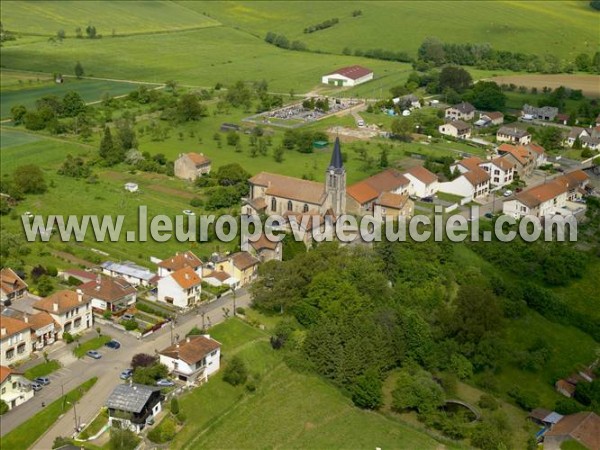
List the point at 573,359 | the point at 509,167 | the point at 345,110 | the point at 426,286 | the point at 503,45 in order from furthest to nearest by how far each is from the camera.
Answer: the point at 503,45 → the point at 345,110 → the point at 509,167 → the point at 426,286 → the point at 573,359

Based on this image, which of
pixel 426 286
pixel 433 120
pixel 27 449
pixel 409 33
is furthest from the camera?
pixel 409 33

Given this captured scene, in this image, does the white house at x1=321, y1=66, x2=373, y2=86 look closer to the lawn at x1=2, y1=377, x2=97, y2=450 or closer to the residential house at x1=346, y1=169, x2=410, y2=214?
the residential house at x1=346, y1=169, x2=410, y2=214

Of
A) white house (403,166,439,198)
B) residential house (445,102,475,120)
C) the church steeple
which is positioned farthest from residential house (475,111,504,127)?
the church steeple

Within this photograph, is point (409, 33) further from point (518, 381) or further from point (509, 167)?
point (518, 381)

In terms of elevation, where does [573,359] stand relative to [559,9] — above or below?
below

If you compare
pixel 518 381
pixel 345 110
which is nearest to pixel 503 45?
pixel 345 110

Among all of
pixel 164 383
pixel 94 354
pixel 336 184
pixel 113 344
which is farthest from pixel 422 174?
pixel 164 383
